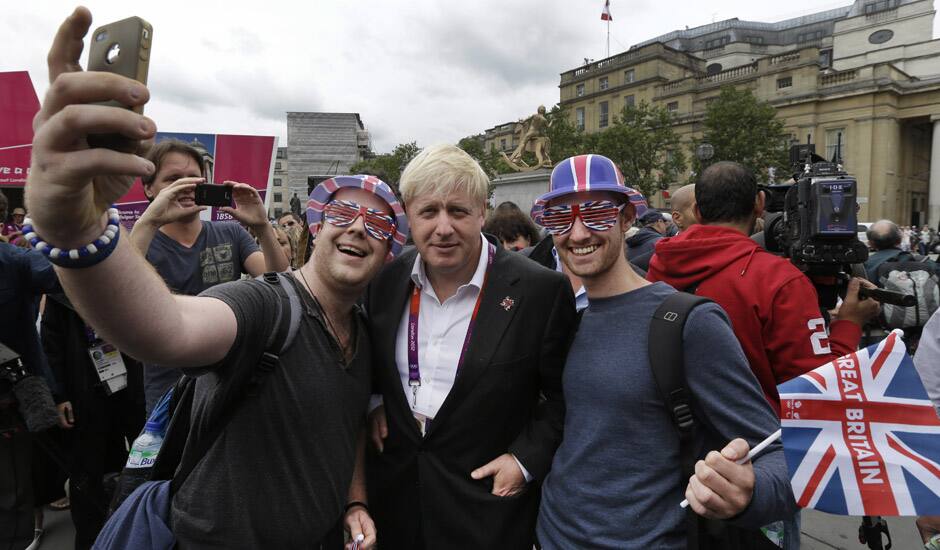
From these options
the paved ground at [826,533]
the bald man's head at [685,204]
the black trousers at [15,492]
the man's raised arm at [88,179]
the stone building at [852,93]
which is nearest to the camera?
the man's raised arm at [88,179]

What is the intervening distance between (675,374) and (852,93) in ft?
152

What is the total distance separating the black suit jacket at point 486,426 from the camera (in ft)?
6.46

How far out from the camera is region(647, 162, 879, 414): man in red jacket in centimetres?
212

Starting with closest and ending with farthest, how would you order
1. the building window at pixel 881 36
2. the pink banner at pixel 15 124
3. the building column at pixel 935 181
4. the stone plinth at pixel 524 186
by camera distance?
the pink banner at pixel 15 124
the stone plinth at pixel 524 186
the building column at pixel 935 181
the building window at pixel 881 36

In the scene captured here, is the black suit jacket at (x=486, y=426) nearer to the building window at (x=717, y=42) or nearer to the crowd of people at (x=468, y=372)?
the crowd of people at (x=468, y=372)

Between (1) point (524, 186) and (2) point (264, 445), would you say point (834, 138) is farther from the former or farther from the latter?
(2) point (264, 445)

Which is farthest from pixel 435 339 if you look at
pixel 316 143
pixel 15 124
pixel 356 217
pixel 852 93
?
pixel 316 143

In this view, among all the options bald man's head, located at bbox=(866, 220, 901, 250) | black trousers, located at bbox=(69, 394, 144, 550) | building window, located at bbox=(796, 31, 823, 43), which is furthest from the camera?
building window, located at bbox=(796, 31, 823, 43)

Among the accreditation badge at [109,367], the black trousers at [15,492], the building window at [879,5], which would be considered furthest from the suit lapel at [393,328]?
the building window at [879,5]

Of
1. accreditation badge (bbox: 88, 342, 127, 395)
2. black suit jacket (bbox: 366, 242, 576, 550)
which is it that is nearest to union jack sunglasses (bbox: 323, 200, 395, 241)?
black suit jacket (bbox: 366, 242, 576, 550)

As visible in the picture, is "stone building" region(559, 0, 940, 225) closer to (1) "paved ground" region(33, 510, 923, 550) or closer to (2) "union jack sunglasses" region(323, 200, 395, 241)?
(1) "paved ground" region(33, 510, 923, 550)

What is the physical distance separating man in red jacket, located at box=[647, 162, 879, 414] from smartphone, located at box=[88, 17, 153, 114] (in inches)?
86.5

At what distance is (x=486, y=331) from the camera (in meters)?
2.02

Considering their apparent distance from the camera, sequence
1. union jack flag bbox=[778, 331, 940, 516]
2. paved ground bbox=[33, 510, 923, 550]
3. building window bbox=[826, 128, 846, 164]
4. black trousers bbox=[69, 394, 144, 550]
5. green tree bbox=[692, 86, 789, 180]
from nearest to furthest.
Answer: union jack flag bbox=[778, 331, 940, 516]
black trousers bbox=[69, 394, 144, 550]
paved ground bbox=[33, 510, 923, 550]
green tree bbox=[692, 86, 789, 180]
building window bbox=[826, 128, 846, 164]
